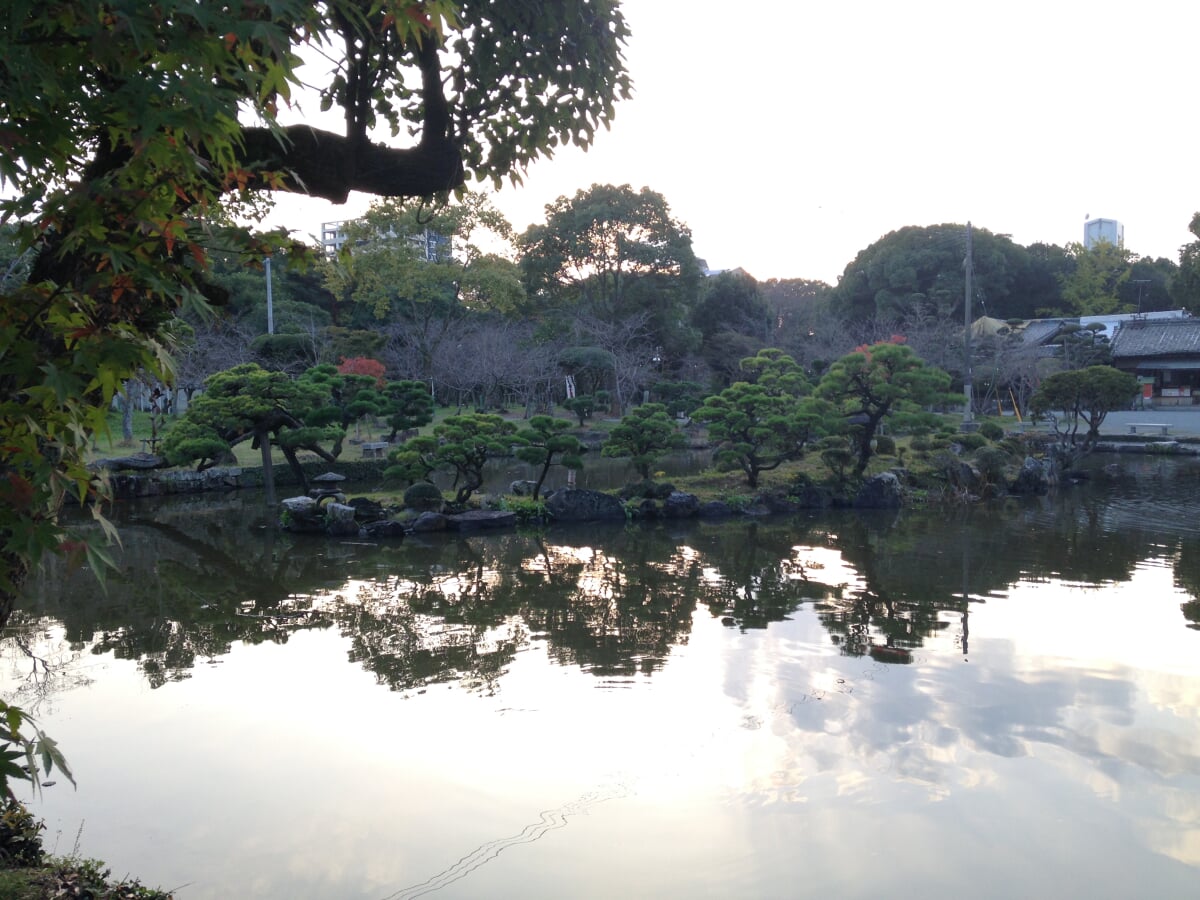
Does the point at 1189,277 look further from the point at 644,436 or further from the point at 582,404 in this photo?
the point at 644,436

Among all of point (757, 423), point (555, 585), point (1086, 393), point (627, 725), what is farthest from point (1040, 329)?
point (627, 725)

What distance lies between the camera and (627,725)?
4.55 m

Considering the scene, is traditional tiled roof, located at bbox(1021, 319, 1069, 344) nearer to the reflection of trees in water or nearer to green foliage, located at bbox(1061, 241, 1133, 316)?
green foliage, located at bbox(1061, 241, 1133, 316)

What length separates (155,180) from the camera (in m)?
1.99

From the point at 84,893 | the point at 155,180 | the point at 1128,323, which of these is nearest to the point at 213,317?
the point at 155,180

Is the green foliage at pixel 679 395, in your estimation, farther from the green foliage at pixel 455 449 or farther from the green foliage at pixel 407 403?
the green foliage at pixel 455 449

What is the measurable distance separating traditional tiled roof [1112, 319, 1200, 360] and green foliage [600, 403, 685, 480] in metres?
18.6

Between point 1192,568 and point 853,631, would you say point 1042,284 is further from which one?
point 853,631

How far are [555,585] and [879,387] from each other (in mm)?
6727

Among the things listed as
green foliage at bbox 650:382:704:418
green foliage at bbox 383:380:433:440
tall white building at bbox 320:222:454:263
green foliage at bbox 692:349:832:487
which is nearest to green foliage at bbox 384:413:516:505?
green foliage at bbox 692:349:832:487

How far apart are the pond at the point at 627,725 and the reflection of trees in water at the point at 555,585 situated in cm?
5

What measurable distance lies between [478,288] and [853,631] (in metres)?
20.8

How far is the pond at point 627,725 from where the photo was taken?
3305mm

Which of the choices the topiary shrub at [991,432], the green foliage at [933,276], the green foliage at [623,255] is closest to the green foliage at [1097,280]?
the green foliage at [933,276]
